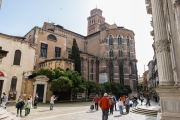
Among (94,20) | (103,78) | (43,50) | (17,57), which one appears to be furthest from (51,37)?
(94,20)

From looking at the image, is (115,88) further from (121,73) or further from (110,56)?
(110,56)

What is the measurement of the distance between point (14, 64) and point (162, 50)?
19836 mm

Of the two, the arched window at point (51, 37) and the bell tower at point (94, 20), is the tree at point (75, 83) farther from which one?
the bell tower at point (94, 20)

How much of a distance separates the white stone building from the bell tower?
54226 mm

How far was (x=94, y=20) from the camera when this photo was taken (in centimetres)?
7444

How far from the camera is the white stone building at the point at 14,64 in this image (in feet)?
62.2

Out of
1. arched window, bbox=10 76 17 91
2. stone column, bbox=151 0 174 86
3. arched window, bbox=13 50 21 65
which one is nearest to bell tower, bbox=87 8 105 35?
arched window, bbox=13 50 21 65

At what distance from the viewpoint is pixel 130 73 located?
44531mm

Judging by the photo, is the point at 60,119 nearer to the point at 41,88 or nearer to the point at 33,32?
the point at 41,88

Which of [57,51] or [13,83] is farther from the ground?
[57,51]

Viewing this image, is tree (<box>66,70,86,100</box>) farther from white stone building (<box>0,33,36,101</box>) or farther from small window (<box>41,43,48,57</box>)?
small window (<box>41,43,48,57</box>)

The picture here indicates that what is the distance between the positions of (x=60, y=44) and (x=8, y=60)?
16197 mm

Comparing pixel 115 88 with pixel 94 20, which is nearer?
pixel 115 88

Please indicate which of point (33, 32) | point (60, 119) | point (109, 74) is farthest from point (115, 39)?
point (60, 119)
